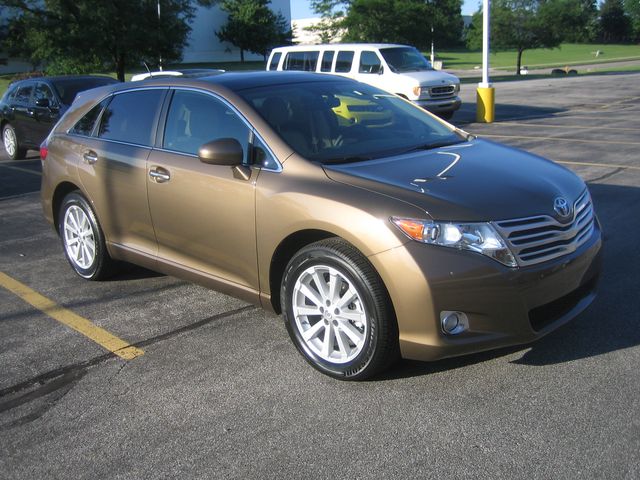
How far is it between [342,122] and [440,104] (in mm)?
13984

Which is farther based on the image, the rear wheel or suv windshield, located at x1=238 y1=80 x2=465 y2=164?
the rear wheel

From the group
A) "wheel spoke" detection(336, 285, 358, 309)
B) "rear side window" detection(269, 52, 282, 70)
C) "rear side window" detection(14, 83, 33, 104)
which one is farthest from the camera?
"rear side window" detection(269, 52, 282, 70)

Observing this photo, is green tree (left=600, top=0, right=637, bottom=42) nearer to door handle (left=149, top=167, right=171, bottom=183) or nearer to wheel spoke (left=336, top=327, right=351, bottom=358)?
door handle (left=149, top=167, right=171, bottom=183)

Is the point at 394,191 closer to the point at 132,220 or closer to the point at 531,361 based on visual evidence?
the point at 531,361

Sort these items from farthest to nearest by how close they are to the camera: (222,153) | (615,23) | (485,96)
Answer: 1. (615,23)
2. (485,96)
3. (222,153)

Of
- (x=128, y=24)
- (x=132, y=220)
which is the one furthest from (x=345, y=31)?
(x=132, y=220)

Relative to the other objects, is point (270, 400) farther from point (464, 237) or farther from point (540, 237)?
point (540, 237)

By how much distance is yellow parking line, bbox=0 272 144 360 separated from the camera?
4438 millimetres

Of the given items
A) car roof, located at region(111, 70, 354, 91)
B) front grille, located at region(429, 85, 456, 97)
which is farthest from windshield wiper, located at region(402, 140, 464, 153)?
front grille, located at region(429, 85, 456, 97)

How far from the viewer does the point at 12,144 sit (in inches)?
560

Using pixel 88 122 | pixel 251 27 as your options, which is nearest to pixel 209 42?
pixel 251 27

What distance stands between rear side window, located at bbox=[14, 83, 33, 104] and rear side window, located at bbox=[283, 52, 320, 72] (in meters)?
7.05

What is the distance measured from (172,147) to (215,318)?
1247 mm

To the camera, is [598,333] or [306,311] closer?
[306,311]
